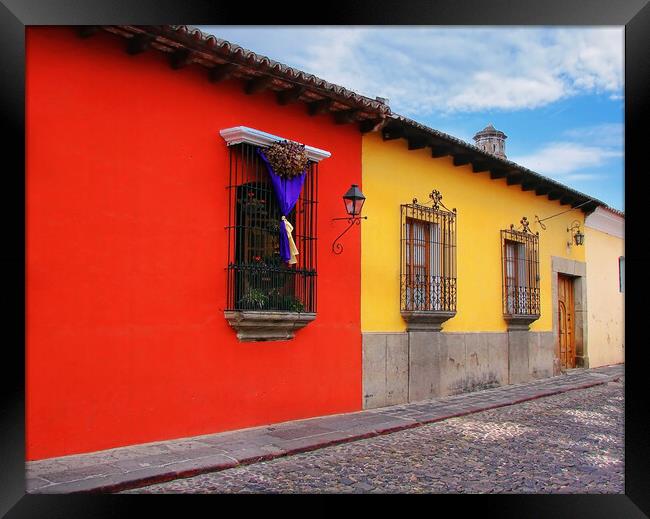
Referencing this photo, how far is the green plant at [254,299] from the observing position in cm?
661

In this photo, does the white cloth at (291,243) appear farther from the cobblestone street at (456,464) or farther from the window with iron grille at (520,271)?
the window with iron grille at (520,271)

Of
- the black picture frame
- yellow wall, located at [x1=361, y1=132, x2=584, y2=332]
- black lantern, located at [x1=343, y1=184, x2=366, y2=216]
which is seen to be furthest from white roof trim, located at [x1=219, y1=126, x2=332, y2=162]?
the black picture frame

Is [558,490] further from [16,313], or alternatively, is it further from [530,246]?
[530,246]

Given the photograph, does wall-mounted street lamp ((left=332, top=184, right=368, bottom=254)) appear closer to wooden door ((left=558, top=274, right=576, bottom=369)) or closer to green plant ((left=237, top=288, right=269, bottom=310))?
green plant ((left=237, top=288, right=269, bottom=310))

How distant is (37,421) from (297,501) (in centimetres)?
238

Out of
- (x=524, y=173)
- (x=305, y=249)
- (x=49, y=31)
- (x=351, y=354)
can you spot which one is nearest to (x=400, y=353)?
(x=351, y=354)

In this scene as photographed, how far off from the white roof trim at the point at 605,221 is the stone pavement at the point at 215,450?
8062 millimetres

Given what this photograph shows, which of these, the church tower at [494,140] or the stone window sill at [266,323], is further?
the church tower at [494,140]

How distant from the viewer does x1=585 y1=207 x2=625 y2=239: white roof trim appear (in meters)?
15.4

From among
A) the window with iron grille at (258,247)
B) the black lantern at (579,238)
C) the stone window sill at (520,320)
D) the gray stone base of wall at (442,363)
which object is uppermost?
the black lantern at (579,238)
